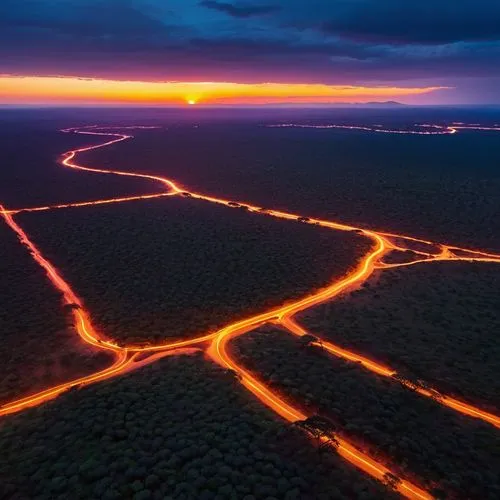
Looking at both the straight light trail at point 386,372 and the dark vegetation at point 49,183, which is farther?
the dark vegetation at point 49,183

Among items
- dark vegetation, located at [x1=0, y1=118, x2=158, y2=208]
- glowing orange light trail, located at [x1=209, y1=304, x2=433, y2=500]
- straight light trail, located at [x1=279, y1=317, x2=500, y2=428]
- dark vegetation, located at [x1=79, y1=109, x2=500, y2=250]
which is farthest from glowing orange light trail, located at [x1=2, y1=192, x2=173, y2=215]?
straight light trail, located at [x1=279, y1=317, x2=500, y2=428]

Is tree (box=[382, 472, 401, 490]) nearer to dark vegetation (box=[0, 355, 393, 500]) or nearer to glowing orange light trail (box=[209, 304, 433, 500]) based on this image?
glowing orange light trail (box=[209, 304, 433, 500])

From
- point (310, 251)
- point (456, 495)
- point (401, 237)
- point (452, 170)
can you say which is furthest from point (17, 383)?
point (452, 170)

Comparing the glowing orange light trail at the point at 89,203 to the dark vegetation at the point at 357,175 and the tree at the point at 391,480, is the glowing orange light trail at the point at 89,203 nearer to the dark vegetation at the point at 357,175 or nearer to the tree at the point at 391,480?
the dark vegetation at the point at 357,175

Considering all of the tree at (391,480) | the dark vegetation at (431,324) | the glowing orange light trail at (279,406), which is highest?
the dark vegetation at (431,324)

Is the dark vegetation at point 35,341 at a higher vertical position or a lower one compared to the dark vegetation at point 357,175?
lower

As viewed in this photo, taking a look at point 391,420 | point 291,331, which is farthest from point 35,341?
point 391,420

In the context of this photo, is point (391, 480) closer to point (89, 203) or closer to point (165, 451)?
point (165, 451)

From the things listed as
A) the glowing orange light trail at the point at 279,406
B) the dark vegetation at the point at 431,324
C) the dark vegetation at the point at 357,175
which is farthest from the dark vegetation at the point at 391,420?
the dark vegetation at the point at 357,175
